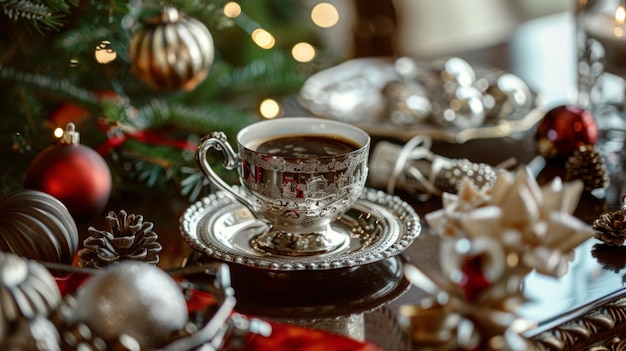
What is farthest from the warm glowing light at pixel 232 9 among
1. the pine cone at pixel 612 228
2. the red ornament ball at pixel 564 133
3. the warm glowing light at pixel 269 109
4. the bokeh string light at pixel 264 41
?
the pine cone at pixel 612 228

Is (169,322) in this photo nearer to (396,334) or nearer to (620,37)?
(396,334)

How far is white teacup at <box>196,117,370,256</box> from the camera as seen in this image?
2.26 ft

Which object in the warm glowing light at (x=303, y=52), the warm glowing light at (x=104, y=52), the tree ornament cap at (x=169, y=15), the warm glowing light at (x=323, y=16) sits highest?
the tree ornament cap at (x=169, y=15)

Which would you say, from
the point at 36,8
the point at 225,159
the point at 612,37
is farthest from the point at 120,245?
the point at 612,37

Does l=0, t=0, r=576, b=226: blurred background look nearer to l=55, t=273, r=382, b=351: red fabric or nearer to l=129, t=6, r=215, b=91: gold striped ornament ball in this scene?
l=129, t=6, r=215, b=91: gold striped ornament ball

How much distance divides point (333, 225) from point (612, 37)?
0.47 metres

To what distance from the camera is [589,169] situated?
34.4 inches

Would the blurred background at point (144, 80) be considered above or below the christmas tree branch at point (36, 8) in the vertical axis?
below

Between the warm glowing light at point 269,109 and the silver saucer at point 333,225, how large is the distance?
0.32 m

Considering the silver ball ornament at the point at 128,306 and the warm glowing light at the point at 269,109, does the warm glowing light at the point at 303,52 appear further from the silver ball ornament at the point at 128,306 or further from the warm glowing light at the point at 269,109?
the silver ball ornament at the point at 128,306

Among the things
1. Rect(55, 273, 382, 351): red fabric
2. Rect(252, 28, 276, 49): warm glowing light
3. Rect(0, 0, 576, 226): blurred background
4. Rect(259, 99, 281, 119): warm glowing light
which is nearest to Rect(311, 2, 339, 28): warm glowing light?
Rect(0, 0, 576, 226): blurred background

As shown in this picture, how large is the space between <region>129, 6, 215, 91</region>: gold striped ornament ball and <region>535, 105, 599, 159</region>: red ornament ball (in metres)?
0.38

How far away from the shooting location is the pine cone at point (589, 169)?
0.87 metres

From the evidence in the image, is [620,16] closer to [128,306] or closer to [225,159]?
[225,159]
